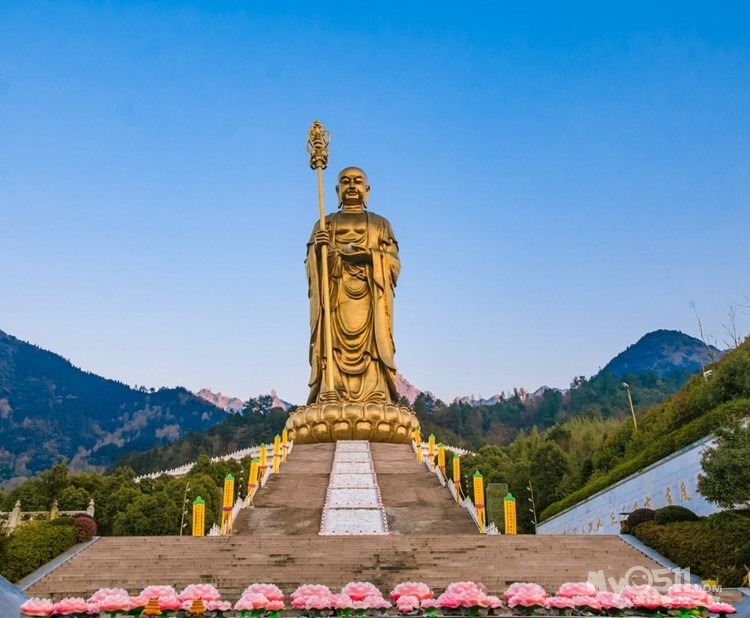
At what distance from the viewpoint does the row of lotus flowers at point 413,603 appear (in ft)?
13.8

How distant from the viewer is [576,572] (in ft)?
23.8

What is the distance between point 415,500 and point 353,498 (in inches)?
33.9

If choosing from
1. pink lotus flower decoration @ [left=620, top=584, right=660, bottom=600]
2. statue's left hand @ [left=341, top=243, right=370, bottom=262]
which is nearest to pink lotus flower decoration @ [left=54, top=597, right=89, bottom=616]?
→ pink lotus flower decoration @ [left=620, top=584, right=660, bottom=600]

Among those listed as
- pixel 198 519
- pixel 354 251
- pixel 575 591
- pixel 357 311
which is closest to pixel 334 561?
pixel 198 519

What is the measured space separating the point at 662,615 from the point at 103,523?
21.5 metres

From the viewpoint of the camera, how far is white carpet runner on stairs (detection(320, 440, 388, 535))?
973 cm

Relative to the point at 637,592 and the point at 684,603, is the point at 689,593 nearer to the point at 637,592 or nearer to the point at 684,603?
the point at 684,603

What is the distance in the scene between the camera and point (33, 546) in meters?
7.73

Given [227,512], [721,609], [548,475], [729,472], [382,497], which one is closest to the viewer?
[721,609]

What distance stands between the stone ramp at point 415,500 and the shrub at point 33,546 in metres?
3.77

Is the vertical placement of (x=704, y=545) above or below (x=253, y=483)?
below

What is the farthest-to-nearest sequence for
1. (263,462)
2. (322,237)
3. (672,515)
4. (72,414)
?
(72,414) → (322,237) → (263,462) → (672,515)

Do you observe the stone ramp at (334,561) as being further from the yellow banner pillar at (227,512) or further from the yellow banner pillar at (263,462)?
the yellow banner pillar at (263,462)

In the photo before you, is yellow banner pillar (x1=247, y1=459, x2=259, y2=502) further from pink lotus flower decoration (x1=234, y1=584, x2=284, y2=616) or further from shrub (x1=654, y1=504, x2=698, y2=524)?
pink lotus flower decoration (x1=234, y1=584, x2=284, y2=616)
